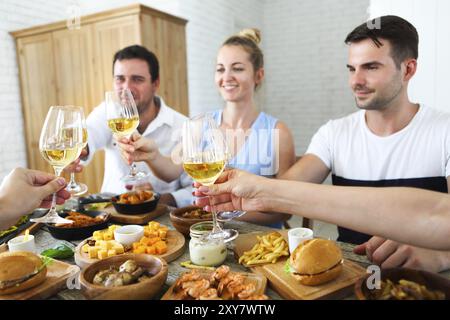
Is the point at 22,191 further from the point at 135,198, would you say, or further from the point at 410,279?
the point at 410,279

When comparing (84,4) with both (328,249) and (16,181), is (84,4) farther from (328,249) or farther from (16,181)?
(328,249)

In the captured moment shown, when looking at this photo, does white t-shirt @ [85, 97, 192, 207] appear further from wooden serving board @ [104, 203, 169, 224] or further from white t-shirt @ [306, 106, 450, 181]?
white t-shirt @ [306, 106, 450, 181]

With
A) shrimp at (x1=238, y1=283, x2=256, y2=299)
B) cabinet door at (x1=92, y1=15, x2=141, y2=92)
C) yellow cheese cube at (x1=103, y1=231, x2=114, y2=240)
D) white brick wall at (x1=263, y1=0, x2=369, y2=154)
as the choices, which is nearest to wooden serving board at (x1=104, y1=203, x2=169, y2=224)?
yellow cheese cube at (x1=103, y1=231, x2=114, y2=240)

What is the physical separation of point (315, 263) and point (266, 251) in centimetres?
22

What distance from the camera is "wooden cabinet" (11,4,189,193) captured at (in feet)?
11.3

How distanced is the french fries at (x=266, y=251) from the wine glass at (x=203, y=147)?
26 centimetres

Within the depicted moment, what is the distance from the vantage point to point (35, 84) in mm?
4199

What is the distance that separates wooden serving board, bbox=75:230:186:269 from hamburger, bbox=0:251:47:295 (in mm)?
148

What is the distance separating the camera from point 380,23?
1.66m

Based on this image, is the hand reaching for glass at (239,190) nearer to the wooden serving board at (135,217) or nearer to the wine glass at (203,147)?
the wine glass at (203,147)

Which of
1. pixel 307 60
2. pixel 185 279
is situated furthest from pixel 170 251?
pixel 307 60

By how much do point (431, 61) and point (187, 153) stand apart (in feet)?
6.45

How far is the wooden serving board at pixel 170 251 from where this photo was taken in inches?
43.0

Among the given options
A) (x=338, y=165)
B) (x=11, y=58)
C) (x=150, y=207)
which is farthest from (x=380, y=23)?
(x=11, y=58)
